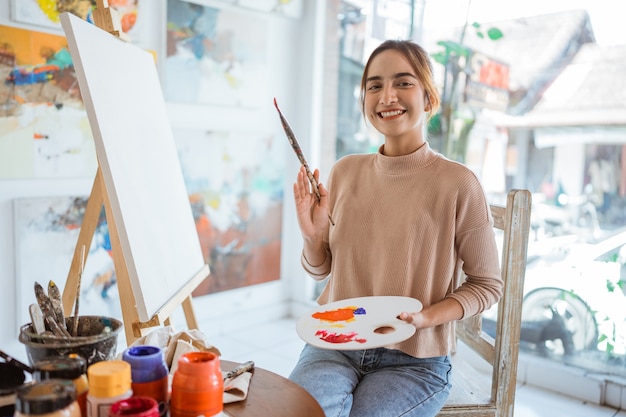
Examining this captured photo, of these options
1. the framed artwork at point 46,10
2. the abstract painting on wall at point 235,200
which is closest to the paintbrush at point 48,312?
the framed artwork at point 46,10

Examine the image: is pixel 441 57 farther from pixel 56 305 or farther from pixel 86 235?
pixel 56 305

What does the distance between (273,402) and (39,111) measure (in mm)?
1789

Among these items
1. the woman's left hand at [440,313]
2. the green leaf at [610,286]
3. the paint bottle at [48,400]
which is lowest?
the green leaf at [610,286]

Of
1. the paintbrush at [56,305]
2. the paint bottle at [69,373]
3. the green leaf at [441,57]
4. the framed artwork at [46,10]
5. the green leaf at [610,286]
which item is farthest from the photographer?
the green leaf at [441,57]

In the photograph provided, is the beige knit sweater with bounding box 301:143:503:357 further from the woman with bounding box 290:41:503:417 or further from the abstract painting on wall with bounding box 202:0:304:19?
the abstract painting on wall with bounding box 202:0:304:19

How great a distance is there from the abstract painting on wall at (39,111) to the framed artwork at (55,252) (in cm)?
14

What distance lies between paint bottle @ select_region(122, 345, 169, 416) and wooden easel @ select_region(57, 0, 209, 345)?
44 cm

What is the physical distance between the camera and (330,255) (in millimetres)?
1662

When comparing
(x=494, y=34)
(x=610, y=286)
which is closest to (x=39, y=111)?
(x=494, y=34)

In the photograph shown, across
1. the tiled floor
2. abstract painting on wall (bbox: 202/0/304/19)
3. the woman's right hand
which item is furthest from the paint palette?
abstract painting on wall (bbox: 202/0/304/19)

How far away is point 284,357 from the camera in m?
2.88

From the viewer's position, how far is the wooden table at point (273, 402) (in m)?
1.05

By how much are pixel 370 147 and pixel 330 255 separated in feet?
5.93

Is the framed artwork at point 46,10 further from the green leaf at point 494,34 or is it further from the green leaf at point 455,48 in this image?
the green leaf at point 494,34
